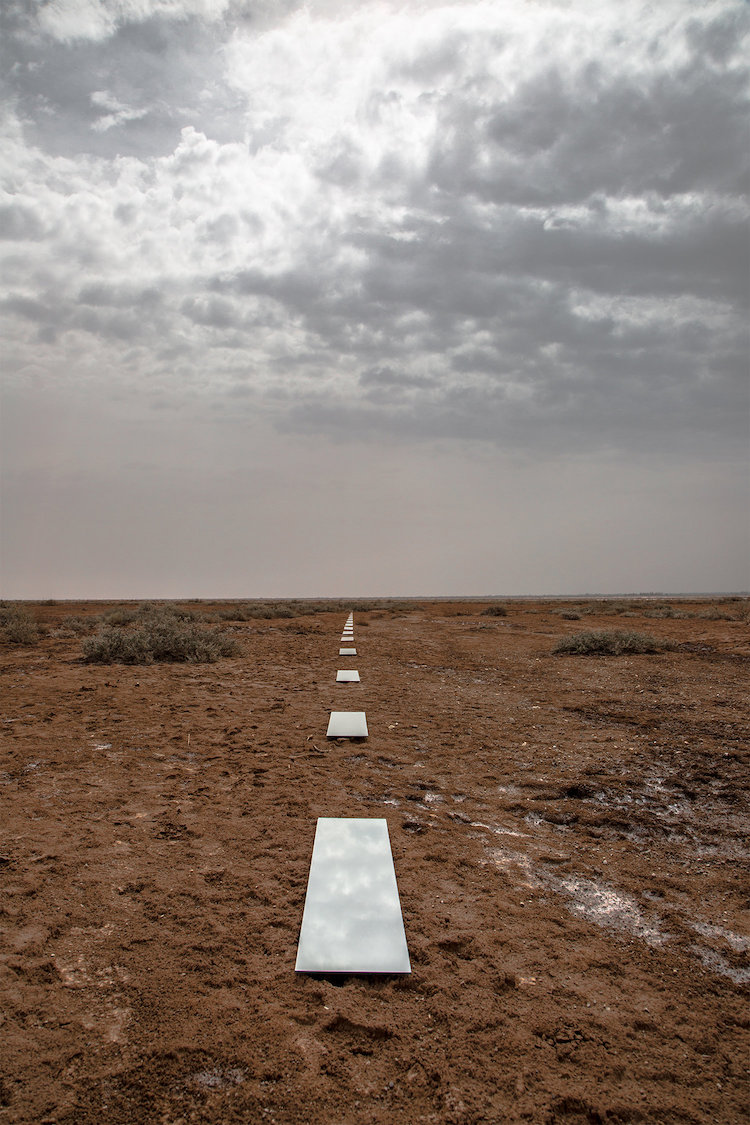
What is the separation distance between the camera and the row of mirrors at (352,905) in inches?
74.8

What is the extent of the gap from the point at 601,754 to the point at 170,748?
346cm

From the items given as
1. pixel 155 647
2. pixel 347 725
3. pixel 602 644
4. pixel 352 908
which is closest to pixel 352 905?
pixel 352 908

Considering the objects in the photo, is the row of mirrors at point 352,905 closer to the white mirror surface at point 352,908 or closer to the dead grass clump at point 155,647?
the white mirror surface at point 352,908

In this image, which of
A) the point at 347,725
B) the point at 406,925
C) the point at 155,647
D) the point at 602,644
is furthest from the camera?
the point at 602,644

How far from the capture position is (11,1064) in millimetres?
1496

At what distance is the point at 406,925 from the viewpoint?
214 centimetres

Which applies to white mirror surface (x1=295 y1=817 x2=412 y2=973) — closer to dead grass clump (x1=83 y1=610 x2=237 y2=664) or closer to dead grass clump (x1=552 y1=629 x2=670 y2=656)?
dead grass clump (x1=83 y1=610 x2=237 y2=664)

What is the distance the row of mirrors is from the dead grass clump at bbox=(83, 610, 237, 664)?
7000 millimetres

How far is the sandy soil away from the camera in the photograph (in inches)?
57.1

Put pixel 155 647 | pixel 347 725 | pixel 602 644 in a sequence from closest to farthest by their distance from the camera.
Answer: pixel 347 725 → pixel 155 647 → pixel 602 644

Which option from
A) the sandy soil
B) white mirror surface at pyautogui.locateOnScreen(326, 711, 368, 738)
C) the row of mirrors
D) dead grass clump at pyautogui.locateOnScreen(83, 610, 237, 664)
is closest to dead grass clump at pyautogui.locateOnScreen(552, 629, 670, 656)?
the sandy soil

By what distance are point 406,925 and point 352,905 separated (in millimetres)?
222

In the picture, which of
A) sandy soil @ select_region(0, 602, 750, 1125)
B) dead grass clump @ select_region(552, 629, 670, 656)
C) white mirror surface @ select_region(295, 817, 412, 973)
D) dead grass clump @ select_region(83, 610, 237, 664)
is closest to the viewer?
sandy soil @ select_region(0, 602, 750, 1125)

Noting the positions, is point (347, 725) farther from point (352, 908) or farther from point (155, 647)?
point (155, 647)
